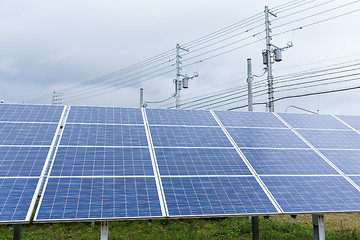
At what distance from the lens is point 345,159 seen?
404 inches

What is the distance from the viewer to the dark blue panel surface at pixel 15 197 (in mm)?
6414

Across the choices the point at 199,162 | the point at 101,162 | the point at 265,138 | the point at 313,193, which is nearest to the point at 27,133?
the point at 101,162

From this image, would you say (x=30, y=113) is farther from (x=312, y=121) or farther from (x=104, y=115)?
(x=312, y=121)

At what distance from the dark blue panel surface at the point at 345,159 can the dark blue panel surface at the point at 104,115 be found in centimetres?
661

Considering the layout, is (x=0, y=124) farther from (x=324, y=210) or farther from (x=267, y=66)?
(x=267, y=66)

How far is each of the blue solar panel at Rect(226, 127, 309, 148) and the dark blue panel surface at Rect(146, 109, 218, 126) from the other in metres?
1.00

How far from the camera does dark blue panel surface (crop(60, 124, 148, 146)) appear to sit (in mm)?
9402

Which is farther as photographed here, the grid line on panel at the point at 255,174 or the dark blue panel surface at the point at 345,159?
the dark blue panel surface at the point at 345,159

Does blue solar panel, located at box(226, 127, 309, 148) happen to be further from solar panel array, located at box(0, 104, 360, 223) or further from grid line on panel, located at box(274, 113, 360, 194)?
grid line on panel, located at box(274, 113, 360, 194)

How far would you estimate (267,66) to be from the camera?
28984 millimetres

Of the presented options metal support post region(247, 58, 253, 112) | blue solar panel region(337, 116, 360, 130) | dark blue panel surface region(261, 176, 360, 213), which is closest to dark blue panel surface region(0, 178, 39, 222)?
dark blue panel surface region(261, 176, 360, 213)

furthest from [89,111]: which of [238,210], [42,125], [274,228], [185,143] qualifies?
[274,228]

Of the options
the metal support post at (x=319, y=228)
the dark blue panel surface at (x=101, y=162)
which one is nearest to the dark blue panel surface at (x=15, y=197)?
the dark blue panel surface at (x=101, y=162)

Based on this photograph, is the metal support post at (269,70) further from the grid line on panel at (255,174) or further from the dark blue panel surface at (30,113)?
the dark blue panel surface at (30,113)
